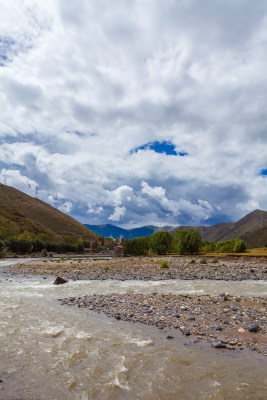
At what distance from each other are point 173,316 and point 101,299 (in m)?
7.73

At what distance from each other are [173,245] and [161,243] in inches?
250

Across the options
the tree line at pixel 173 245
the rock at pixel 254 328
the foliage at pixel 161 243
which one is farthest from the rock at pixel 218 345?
the foliage at pixel 161 243

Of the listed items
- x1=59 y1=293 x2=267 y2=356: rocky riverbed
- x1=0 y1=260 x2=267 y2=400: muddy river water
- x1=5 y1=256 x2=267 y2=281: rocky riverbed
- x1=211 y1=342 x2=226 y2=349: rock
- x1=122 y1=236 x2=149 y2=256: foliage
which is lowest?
x1=0 y1=260 x2=267 y2=400: muddy river water

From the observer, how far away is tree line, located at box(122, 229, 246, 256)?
11244cm

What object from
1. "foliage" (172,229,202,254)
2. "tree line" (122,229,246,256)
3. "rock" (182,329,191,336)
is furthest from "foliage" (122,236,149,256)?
"rock" (182,329,191,336)

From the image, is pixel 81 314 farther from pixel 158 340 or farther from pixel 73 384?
pixel 73 384

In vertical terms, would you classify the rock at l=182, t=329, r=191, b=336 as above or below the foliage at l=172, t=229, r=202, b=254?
below

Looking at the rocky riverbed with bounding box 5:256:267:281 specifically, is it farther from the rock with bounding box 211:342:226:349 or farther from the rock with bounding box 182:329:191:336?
the rock with bounding box 211:342:226:349

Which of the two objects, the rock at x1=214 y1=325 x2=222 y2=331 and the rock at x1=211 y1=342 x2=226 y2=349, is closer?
the rock at x1=211 y1=342 x2=226 y2=349

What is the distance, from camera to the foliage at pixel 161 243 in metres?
125

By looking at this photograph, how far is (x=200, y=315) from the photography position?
604 inches

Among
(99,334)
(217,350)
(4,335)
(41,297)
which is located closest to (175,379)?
(217,350)

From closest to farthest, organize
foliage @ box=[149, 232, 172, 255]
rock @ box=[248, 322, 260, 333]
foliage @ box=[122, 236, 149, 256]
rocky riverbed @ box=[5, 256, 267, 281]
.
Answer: rock @ box=[248, 322, 260, 333]
rocky riverbed @ box=[5, 256, 267, 281]
foliage @ box=[149, 232, 172, 255]
foliage @ box=[122, 236, 149, 256]

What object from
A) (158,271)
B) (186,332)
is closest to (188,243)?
(158,271)
